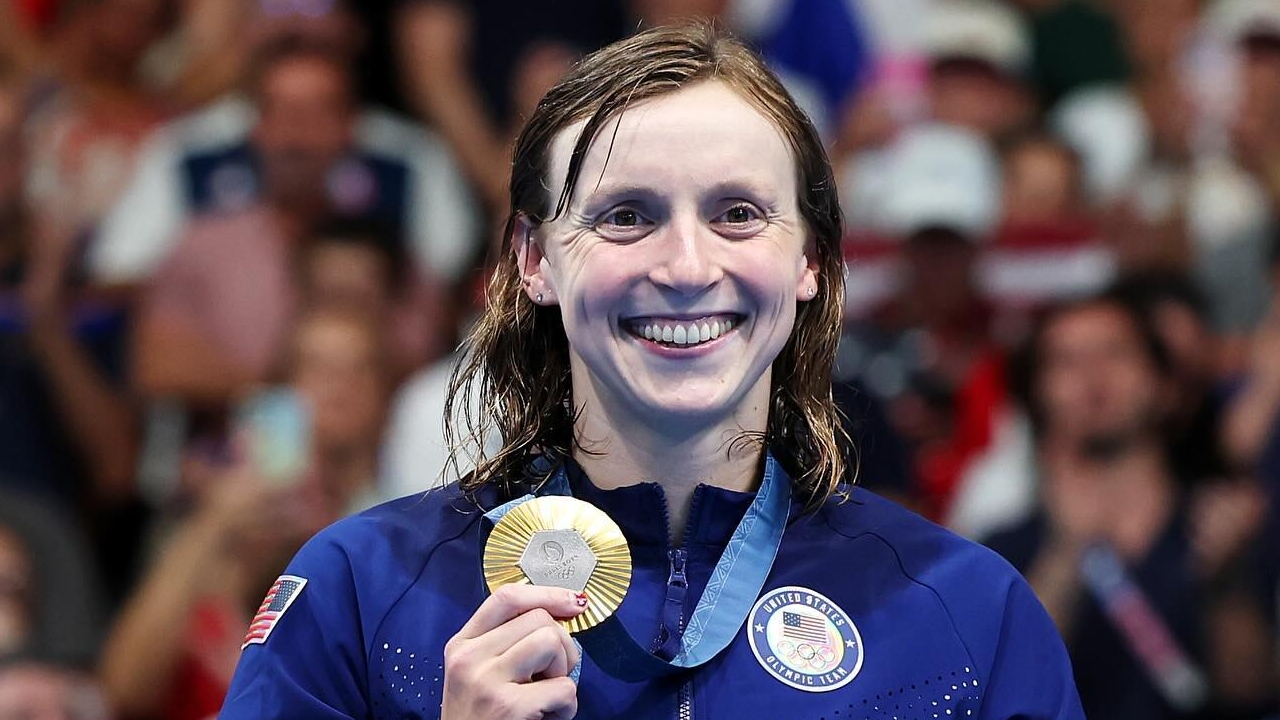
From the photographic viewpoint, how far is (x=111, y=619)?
21.4 ft

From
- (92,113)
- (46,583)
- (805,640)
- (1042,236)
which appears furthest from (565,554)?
(92,113)

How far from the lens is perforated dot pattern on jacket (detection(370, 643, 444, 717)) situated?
2.96 meters

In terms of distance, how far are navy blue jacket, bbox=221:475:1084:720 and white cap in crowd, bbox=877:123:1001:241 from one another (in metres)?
4.46

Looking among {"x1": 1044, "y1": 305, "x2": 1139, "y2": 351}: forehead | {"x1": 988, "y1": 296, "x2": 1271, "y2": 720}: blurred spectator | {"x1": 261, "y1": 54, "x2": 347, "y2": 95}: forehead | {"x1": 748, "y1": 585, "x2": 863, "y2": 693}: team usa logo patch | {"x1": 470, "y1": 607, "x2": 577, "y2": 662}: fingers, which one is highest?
{"x1": 261, "y1": 54, "x2": 347, "y2": 95}: forehead

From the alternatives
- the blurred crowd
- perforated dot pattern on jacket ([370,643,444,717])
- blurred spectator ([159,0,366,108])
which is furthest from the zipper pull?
blurred spectator ([159,0,366,108])

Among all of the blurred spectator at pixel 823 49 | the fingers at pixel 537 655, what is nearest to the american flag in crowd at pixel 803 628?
the fingers at pixel 537 655

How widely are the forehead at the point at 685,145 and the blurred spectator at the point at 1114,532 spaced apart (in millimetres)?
3522

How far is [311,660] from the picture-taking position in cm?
301

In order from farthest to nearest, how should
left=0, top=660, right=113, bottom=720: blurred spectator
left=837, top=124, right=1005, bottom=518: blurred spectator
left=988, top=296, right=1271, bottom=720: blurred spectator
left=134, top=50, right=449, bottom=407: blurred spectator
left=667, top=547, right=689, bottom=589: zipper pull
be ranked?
1. left=134, top=50, right=449, bottom=407: blurred spectator
2. left=837, top=124, right=1005, bottom=518: blurred spectator
3. left=988, top=296, right=1271, bottom=720: blurred spectator
4. left=0, top=660, right=113, bottom=720: blurred spectator
5. left=667, top=547, right=689, bottom=589: zipper pull

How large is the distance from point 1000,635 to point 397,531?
36.8 inches

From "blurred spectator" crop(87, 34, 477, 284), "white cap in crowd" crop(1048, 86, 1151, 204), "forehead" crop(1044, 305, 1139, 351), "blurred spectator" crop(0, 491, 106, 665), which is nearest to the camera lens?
"blurred spectator" crop(0, 491, 106, 665)

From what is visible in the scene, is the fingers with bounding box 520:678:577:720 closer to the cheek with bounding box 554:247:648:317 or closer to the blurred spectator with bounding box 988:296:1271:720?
the cheek with bounding box 554:247:648:317

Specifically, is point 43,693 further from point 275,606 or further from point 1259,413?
point 1259,413

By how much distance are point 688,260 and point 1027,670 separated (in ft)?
2.66
